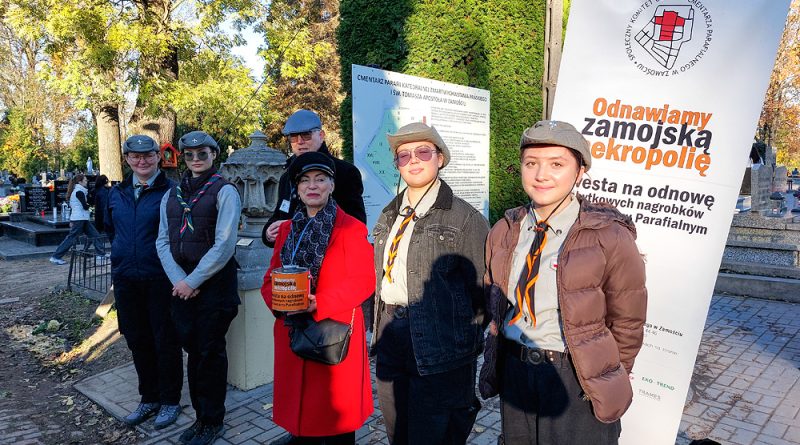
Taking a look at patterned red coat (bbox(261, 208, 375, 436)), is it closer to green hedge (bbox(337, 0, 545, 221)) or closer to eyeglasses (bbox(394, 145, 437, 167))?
eyeglasses (bbox(394, 145, 437, 167))

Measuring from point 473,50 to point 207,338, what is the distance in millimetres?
4775

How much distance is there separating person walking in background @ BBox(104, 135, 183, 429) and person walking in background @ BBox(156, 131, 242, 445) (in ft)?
0.87

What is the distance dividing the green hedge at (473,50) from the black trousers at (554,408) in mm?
4782

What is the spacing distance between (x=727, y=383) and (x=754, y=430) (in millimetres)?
1002

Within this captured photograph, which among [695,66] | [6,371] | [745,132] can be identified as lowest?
[6,371]

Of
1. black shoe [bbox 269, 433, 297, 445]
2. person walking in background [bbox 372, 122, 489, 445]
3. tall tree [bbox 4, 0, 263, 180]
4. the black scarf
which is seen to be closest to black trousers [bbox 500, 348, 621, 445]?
person walking in background [bbox 372, 122, 489, 445]

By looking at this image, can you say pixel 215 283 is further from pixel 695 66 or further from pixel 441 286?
pixel 695 66

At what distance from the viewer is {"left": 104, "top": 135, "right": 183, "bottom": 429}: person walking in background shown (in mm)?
3713

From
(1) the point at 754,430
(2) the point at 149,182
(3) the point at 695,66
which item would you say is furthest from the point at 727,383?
(2) the point at 149,182

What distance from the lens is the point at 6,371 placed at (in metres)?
5.35

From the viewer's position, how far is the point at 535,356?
2.08 m

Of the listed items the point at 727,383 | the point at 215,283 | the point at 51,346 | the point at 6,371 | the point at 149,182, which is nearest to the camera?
the point at 215,283

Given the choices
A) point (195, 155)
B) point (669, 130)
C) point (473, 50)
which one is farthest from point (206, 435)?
point (473, 50)

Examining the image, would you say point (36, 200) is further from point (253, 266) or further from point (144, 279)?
point (144, 279)
